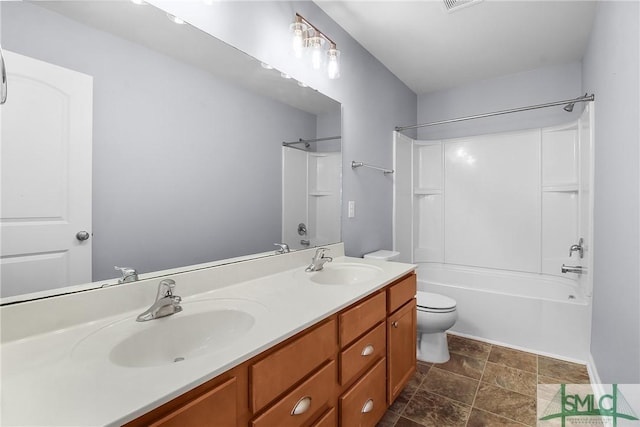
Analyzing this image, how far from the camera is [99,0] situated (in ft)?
3.12

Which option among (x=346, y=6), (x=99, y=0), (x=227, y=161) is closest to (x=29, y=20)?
(x=99, y=0)

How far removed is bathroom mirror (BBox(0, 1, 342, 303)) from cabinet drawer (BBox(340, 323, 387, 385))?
0.63 m

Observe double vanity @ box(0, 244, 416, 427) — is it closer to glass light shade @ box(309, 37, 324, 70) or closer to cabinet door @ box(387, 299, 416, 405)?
cabinet door @ box(387, 299, 416, 405)

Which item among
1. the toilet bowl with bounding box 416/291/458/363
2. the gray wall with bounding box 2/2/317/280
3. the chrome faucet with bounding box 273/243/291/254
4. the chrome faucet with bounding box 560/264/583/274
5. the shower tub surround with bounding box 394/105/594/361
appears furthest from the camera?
the chrome faucet with bounding box 560/264/583/274

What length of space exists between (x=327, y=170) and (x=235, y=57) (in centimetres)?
84

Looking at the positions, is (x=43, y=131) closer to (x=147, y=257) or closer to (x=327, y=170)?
(x=147, y=257)

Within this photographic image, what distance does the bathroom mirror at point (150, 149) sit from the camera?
0.82 m

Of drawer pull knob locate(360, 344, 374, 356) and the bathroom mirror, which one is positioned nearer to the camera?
the bathroom mirror

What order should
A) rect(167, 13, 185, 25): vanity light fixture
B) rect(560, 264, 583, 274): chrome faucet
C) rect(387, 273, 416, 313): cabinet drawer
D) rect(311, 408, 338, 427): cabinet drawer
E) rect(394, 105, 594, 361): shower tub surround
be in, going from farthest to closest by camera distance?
rect(560, 264, 583, 274): chrome faucet → rect(394, 105, 594, 361): shower tub surround → rect(387, 273, 416, 313): cabinet drawer → rect(167, 13, 185, 25): vanity light fixture → rect(311, 408, 338, 427): cabinet drawer

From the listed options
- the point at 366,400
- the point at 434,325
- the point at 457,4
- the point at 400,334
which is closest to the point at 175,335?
the point at 366,400

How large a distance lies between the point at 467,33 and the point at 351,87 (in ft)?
3.07

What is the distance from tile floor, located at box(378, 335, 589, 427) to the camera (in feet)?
5.34

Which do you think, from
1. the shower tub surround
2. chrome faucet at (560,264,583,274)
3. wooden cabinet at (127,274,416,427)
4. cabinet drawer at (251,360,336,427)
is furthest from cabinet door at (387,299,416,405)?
chrome faucet at (560,264,583,274)

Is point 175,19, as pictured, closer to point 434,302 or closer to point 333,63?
point 333,63
